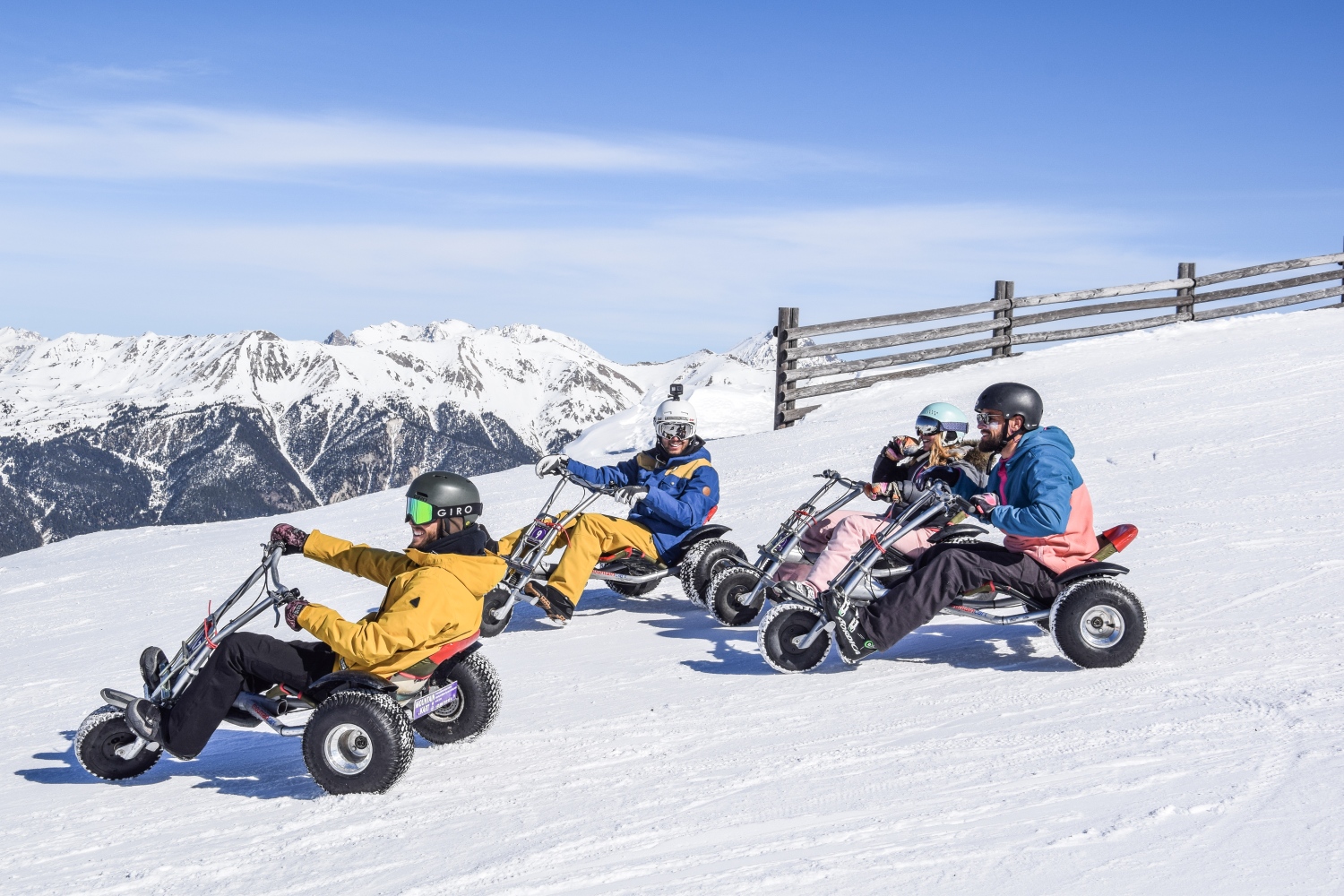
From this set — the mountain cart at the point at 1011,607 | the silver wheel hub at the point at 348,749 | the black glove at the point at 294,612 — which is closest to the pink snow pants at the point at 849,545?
the mountain cart at the point at 1011,607

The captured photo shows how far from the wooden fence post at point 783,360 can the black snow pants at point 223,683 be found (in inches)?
478

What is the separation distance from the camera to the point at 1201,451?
1081 centimetres

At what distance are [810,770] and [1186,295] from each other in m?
16.7

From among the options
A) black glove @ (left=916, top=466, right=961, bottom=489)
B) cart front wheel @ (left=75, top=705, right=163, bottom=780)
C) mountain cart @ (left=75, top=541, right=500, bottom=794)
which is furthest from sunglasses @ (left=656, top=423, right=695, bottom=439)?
cart front wheel @ (left=75, top=705, right=163, bottom=780)

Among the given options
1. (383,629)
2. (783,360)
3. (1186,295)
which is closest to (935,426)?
(383,629)

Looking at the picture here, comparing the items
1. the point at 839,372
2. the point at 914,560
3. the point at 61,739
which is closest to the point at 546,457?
the point at 914,560

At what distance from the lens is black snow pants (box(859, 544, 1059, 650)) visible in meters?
5.53

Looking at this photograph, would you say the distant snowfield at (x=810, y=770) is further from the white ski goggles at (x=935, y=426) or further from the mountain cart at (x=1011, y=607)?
the white ski goggles at (x=935, y=426)

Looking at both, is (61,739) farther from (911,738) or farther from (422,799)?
(911,738)

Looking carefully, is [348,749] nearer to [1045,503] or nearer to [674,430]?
[1045,503]

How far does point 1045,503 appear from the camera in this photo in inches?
211

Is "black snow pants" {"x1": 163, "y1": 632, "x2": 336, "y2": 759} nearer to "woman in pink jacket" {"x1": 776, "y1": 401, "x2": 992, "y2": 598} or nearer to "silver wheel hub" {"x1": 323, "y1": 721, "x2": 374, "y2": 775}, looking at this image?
"silver wheel hub" {"x1": 323, "y1": 721, "x2": 374, "y2": 775}

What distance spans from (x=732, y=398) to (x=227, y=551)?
106573 millimetres

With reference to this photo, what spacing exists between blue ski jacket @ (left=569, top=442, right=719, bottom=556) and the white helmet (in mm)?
151
